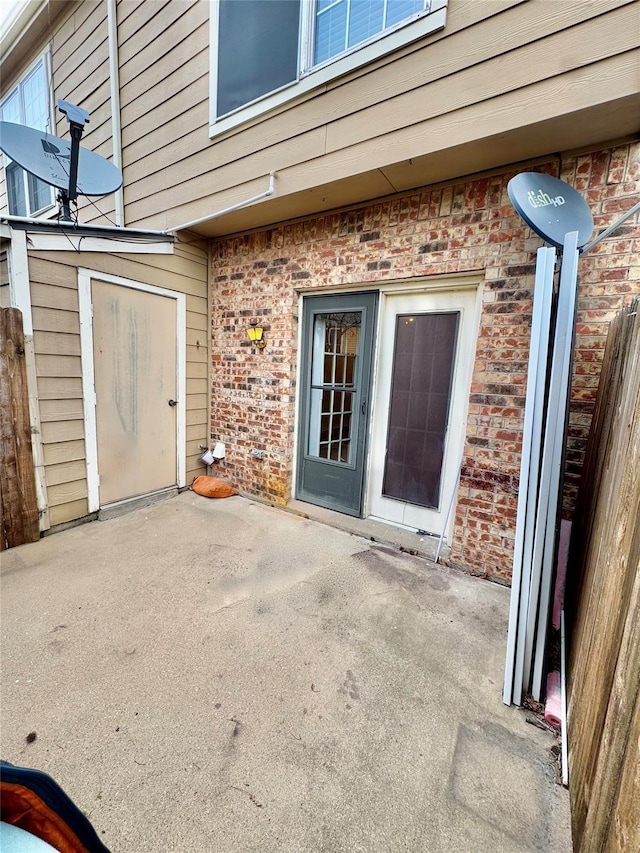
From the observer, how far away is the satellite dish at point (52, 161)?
105 inches

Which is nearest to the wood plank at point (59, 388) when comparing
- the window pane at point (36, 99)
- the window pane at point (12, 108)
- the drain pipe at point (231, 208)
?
the drain pipe at point (231, 208)

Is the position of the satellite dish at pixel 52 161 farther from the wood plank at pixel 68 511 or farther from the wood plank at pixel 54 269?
the wood plank at pixel 68 511

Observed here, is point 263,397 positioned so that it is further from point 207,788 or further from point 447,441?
point 207,788

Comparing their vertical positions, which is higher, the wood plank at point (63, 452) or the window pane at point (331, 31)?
the window pane at point (331, 31)

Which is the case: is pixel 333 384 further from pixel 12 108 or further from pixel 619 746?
pixel 12 108

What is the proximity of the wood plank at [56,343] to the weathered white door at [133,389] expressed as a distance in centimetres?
15

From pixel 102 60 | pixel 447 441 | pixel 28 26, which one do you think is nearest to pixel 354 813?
pixel 447 441

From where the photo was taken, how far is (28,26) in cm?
465

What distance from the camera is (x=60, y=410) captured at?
2836 mm

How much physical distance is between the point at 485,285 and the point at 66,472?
3.51 meters

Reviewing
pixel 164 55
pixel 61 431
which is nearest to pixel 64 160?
pixel 164 55

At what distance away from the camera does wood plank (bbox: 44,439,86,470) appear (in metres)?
2.78

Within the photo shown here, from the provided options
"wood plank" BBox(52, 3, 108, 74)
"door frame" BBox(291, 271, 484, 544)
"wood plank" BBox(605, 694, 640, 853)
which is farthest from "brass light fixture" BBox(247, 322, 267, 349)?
"wood plank" BBox(52, 3, 108, 74)

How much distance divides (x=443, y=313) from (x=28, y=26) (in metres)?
6.78
